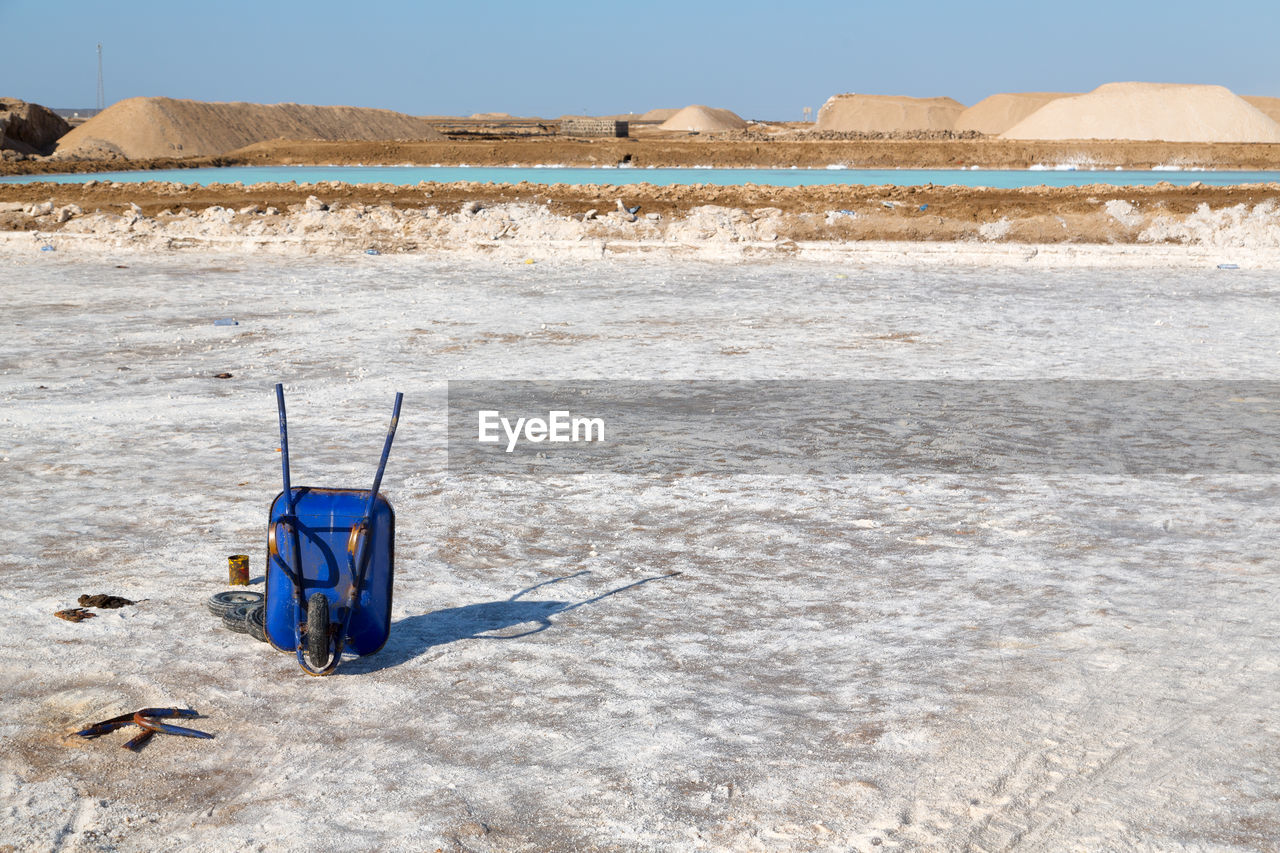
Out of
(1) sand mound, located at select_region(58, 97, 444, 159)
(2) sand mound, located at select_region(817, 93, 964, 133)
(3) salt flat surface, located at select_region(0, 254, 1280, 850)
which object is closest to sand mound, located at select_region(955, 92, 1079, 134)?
(2) sand mound, located at select_region(817, 93, 964, 133)

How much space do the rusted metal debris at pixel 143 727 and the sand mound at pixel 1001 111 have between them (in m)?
123

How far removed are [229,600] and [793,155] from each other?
52.6 meters

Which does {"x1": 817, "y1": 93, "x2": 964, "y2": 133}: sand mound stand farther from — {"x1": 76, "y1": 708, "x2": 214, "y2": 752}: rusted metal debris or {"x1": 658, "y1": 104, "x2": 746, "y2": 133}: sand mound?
{"x1": 76, "y1": 708, "x2": 214, "y2": 752}: rusted metal debris

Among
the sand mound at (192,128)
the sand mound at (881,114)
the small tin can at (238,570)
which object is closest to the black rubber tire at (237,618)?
the small tin can at (238,570)

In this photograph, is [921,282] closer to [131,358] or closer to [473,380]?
[473,380]

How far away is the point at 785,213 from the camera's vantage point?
887 inches

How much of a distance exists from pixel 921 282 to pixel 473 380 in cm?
906

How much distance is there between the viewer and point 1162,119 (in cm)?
7481

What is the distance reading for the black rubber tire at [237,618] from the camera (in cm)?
445

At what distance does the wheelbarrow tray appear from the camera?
4.09 meters

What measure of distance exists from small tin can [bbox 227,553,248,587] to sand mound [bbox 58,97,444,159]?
66401 millimetres

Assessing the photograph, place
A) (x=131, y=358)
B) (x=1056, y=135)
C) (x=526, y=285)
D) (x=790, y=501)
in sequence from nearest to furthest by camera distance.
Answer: (x=790, y=501) → (x=131, y=358) → (x=526, y=285) → (x=1056, y=135)

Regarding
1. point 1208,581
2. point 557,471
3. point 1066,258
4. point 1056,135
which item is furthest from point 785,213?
point 1056,135

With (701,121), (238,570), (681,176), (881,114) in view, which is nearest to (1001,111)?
(881,114)
